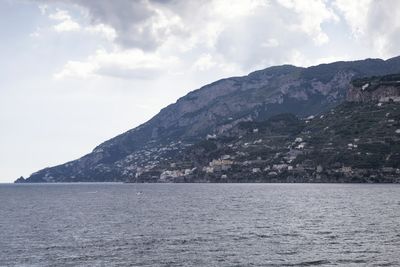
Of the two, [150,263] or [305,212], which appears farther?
[305,212]

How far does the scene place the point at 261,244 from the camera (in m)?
87.1

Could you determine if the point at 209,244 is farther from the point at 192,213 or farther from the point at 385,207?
the point at 385,207

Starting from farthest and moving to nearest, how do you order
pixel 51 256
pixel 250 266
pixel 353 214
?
pixel 353 214, pixel 51 256, pixel 250 266

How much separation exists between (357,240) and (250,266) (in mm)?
29533

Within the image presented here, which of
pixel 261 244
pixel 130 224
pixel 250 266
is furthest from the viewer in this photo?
pixel 130 224

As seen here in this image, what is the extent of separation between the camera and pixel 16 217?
147000 mm

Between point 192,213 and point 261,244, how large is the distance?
63692 mm

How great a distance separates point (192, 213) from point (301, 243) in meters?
64.8

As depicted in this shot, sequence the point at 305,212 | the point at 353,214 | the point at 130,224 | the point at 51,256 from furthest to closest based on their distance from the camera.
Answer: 1. the point at 305,212
2. the point at 353,214
3. the point at 130,224
4. the point at 51,256

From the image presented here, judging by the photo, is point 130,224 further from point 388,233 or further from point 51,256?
point 388,233

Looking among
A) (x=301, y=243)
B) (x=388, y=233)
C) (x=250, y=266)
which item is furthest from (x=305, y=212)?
(x=250, y=266)

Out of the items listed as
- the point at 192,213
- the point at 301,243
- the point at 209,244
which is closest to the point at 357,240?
the point at 301,243

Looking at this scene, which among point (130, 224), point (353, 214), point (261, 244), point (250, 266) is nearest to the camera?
point (250, 266)

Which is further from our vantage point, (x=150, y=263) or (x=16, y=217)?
(x=16, y=217)
